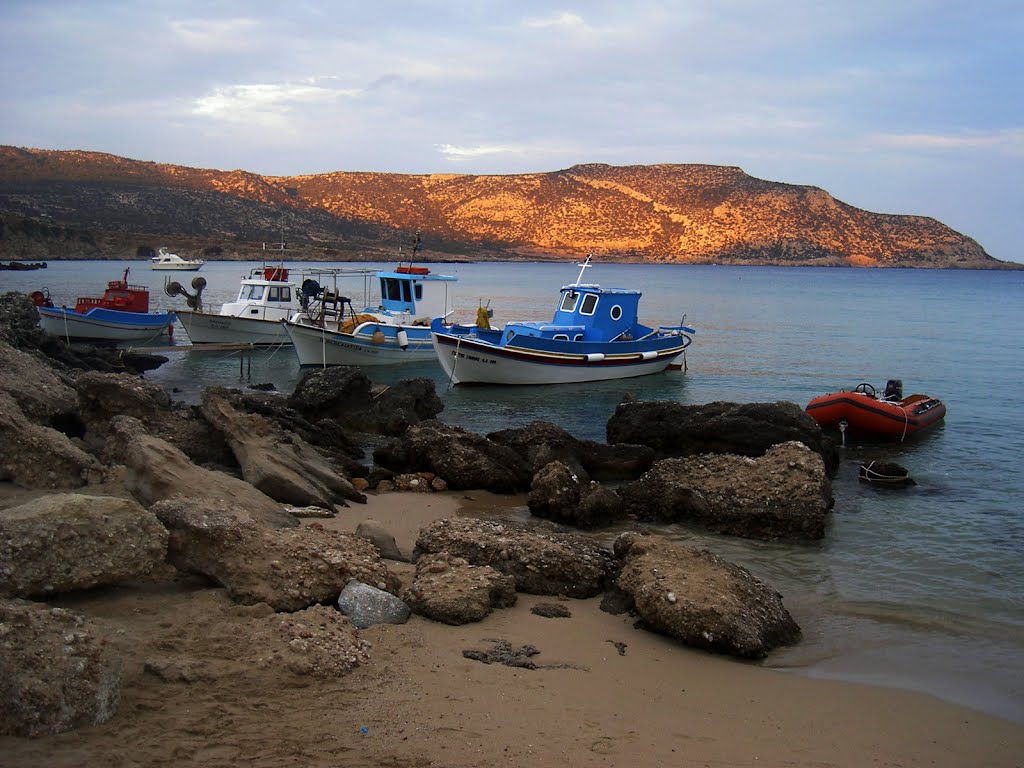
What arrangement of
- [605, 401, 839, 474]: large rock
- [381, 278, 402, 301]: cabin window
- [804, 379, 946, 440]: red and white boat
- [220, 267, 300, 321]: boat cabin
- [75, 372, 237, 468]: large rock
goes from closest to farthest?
[75, 372, 237, 468]: large rock, [605, 401, 839, 474]: large rock, [804, 379, 946, 440]: red and white boat, [381, 278, 402, 301]: cabin window, [220, 267, 300, 321]: boat cabin

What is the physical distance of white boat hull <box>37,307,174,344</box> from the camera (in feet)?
86.5

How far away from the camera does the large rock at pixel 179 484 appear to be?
23.2ft

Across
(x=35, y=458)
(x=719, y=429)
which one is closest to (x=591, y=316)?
(x=719, y=429)

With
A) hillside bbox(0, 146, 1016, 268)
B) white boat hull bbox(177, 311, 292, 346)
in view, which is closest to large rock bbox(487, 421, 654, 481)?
white boat hull bbox(177, 311, 292, 346)

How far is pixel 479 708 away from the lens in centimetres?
493

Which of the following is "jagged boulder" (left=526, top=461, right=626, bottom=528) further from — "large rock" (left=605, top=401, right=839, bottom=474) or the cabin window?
the cabin window

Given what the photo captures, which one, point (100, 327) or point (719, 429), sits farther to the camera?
point (100, 327)

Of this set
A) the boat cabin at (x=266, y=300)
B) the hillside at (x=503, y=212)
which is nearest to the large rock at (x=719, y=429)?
the boat cabin at (x=266, y=300)

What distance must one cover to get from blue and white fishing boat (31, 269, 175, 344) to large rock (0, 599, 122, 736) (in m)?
23.9

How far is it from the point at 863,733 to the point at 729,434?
325 inches

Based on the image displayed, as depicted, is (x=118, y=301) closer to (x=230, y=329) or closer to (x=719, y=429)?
(x=230, y=329)

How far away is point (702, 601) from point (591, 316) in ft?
59.6

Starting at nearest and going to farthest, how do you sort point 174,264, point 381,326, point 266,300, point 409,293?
point 381,326 < point 409,293 < point 266,300 < point 174,264

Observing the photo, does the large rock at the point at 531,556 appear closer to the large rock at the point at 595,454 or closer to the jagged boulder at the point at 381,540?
the jagged boulder at the point at 381,540
